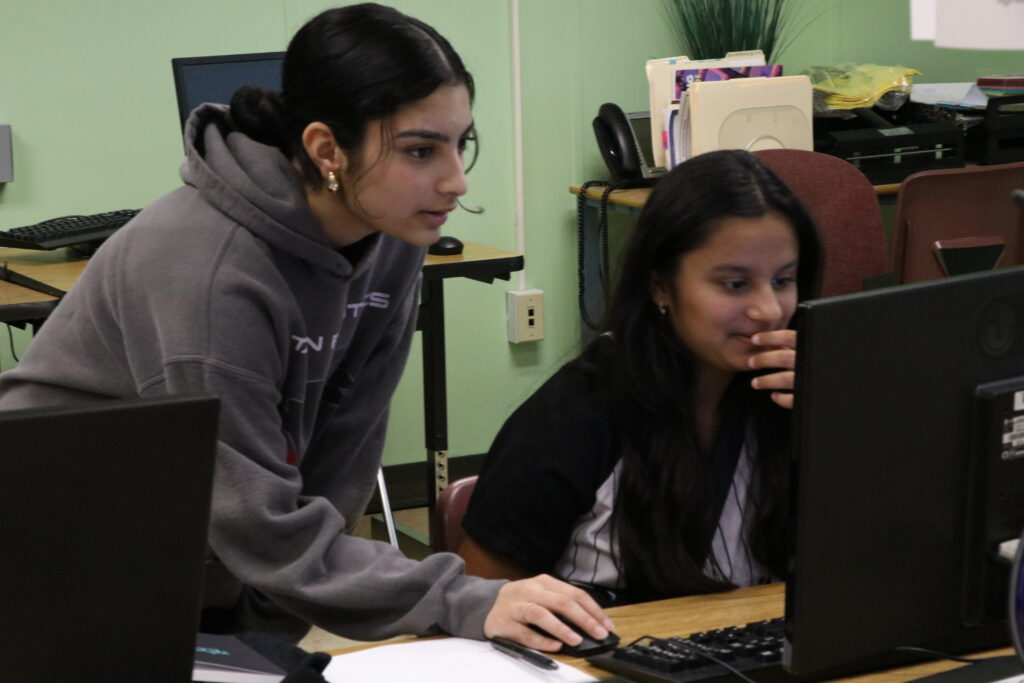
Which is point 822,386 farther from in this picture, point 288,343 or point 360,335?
point 360,335

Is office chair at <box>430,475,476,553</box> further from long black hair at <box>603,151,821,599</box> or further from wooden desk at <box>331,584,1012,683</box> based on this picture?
wooden desk at <box>331,584,1012,683</box>

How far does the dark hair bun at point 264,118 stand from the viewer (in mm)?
1441

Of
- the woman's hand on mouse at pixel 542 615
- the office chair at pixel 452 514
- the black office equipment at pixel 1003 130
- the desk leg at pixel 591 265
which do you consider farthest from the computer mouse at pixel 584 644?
the black office equipment at pixel 1003 130

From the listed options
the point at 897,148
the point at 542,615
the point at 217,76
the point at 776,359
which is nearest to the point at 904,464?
the point at 542,615

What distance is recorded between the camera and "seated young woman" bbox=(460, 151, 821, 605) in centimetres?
153

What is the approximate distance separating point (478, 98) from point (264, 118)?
7.78 ft

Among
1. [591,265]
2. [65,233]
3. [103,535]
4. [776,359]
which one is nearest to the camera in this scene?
[103,535]

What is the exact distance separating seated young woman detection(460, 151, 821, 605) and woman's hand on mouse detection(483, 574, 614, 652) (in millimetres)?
251

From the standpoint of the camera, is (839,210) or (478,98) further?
(478,98)

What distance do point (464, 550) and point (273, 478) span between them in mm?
371

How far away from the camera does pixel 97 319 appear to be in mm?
1347

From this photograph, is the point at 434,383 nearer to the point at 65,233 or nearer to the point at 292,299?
the point at 65,233

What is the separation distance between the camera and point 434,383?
319 cm

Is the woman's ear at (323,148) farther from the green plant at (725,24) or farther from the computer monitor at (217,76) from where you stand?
the green plant at (725,24)
